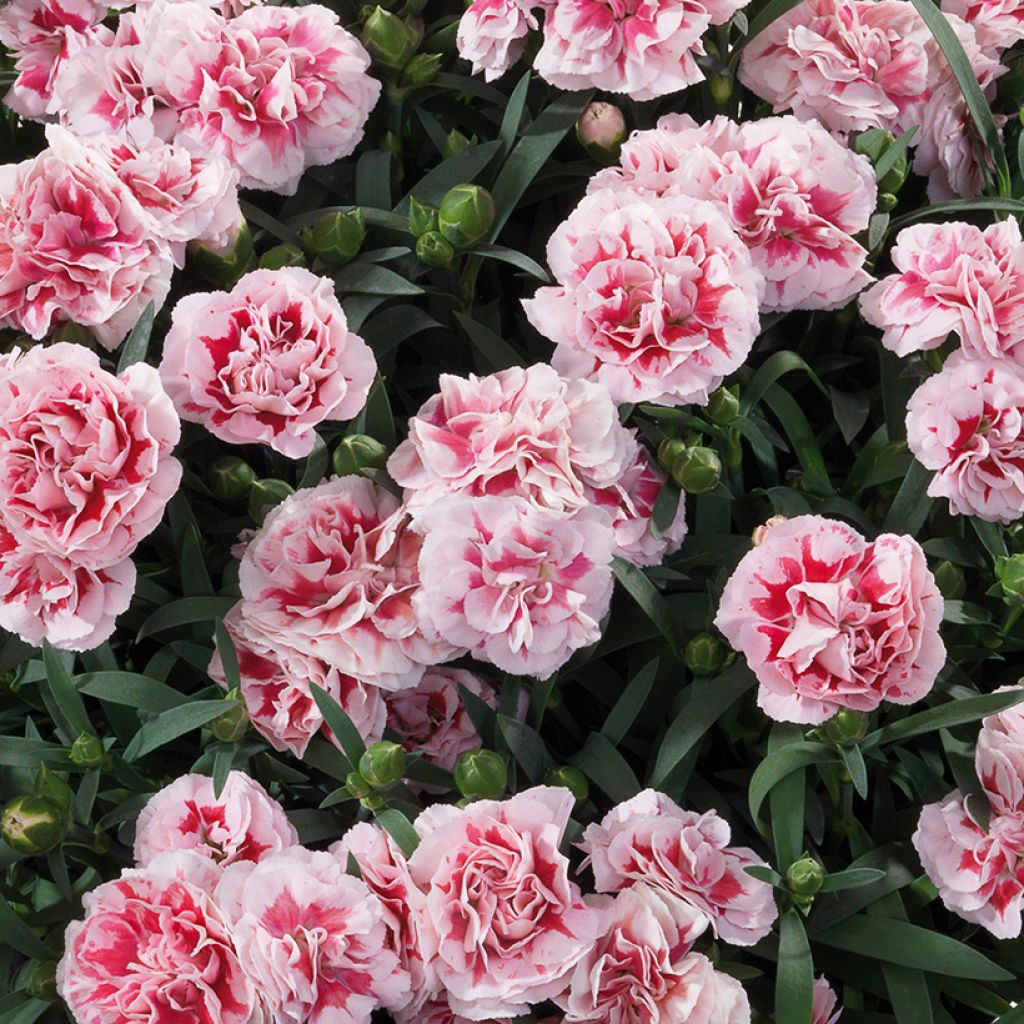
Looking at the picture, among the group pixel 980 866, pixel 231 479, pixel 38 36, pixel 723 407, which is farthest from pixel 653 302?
pixel 38 36

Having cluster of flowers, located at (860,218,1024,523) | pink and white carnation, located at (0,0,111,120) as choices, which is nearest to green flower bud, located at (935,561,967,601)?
cluster of flowers, located at (860,218,1024,523)

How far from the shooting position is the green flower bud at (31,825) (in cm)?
91

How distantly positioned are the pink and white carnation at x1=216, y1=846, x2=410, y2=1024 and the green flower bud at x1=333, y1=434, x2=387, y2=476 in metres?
0.27

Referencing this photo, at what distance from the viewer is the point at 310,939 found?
842 mm

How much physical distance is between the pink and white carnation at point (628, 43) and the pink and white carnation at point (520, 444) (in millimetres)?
295

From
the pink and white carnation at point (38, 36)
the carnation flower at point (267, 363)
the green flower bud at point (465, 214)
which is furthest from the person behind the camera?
the pink and white carnation at point (38, 36)

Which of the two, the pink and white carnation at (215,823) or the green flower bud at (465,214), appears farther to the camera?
the green flower bud at (465,214)

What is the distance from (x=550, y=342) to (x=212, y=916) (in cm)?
54

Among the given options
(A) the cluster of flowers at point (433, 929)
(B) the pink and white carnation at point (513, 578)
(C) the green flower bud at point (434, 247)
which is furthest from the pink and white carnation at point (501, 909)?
(C) the green flower bud at point (434, 247)

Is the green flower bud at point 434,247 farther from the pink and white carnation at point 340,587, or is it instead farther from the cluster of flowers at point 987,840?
the cluster of flowers at point 987,840

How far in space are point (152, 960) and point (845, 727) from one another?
477 mm

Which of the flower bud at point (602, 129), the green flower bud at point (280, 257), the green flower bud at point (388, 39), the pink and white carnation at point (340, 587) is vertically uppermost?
the green flower bud at point (388, 39)

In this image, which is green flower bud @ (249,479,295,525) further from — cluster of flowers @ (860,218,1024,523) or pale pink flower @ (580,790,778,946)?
cluster of flowers @ (860,218,1024,523)

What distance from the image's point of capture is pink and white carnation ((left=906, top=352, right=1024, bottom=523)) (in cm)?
100
